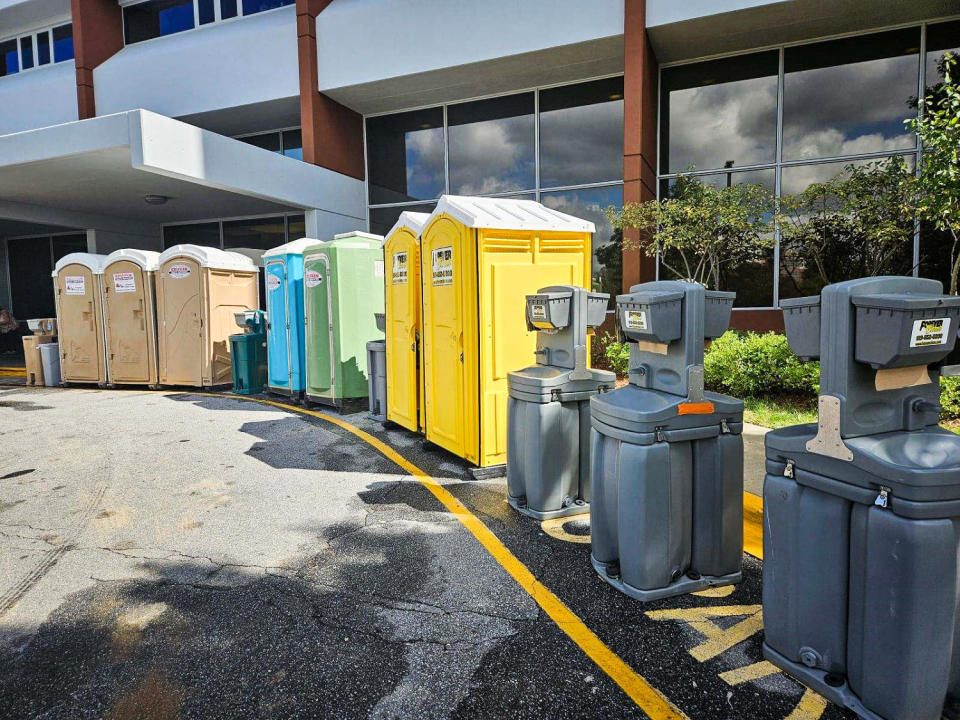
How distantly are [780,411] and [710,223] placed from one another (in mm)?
4220

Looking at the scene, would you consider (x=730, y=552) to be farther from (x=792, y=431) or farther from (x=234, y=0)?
(x=234, y=0)

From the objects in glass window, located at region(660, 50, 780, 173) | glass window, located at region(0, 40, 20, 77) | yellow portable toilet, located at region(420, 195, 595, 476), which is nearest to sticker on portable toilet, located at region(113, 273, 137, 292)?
yellow portable toilet, located at region(420, 195, 595, 476)

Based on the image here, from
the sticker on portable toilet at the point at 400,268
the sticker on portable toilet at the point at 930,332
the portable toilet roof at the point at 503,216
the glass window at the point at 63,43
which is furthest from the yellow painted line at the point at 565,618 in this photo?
the glass window at the point at 63,43

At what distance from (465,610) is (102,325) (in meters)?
12.3

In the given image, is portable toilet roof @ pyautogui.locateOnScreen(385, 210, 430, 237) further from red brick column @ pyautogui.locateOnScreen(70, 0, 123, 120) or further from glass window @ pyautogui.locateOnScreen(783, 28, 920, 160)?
red brick column @ pyautogui.locateOnScreen(70, 0, 123, 120)

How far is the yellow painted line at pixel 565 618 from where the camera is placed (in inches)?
103

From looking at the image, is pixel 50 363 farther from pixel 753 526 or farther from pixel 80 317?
pixel 753 526

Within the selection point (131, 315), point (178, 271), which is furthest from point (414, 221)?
point (131, 315)

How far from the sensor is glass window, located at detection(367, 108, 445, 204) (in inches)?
644

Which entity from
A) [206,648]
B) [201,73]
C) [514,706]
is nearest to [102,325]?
[201,73]

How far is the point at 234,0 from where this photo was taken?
56.9 ft

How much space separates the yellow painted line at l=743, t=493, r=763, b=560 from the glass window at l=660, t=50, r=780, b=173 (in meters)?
10.5

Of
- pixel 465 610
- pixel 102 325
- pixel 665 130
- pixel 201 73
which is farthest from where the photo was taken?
pixel 201 73

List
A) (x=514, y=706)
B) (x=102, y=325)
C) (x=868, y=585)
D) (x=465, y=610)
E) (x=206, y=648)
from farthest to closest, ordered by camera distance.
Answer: (x=102, y=325), (x=465, y=610), (x=206, y=648), (x=514, y=706), (x=868, y=585)
